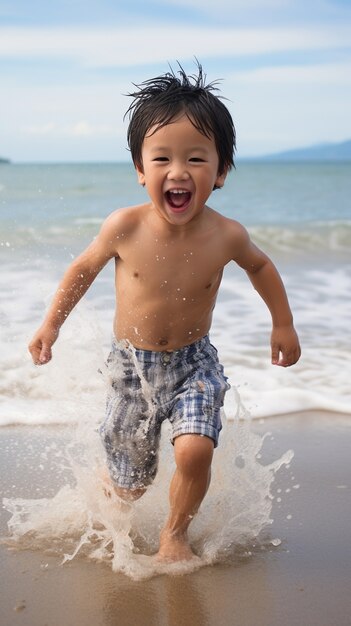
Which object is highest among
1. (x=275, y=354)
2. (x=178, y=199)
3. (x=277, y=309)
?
(x=178, y=199)

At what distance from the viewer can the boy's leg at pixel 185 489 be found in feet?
8.55

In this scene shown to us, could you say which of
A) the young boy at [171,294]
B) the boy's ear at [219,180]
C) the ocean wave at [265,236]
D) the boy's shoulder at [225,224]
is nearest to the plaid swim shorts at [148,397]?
the young boy at [171,294]

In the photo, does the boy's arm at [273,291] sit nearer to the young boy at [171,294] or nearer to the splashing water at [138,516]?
the young boy at [171,294]

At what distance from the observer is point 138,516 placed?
2986 millimetres

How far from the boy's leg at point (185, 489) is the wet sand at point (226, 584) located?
12 centimetres

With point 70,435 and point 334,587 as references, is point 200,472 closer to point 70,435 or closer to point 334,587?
point 334,587

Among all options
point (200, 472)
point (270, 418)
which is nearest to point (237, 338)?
point (270, 418)

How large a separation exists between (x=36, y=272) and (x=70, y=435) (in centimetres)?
377

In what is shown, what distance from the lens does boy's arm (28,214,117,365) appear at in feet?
9.36

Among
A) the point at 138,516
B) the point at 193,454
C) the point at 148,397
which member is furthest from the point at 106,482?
the point at 193,454

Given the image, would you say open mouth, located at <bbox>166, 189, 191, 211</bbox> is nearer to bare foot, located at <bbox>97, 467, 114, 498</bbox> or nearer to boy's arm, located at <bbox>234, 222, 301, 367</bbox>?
boy's arm, located at <bbox>234, 222, 301, 367</bbox>

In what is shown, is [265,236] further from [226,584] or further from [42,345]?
[226,584]

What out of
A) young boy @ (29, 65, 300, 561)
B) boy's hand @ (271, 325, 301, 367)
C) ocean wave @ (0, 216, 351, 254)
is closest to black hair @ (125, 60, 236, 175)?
young boy @ (29, 65, 300, 561)

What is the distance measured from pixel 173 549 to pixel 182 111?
1284 millimetres
